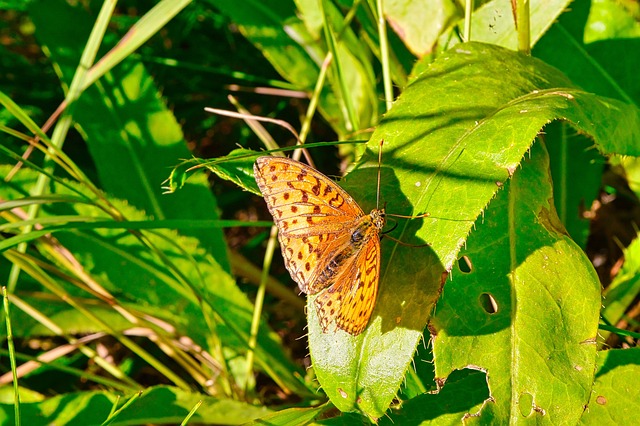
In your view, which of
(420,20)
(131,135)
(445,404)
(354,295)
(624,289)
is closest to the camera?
(354,295)

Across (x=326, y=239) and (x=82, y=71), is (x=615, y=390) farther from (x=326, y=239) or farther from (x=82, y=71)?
(x=82, y=71)

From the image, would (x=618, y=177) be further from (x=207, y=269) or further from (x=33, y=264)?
(x=33, y=264)

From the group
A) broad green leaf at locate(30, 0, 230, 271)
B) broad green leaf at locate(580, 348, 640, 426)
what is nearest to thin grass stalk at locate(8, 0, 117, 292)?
broad green leaf at locate(30, 0, 230, 271)

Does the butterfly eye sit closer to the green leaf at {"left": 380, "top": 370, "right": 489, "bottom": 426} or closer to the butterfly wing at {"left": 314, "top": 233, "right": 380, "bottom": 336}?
the butterfly wing at {"left": 314, "top": 233, "right": 380, "bottom": 336}

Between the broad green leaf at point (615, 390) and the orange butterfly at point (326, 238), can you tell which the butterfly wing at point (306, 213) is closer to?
the orange butterfly at point (326, 238)

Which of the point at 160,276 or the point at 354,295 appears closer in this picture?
the point at 354,295

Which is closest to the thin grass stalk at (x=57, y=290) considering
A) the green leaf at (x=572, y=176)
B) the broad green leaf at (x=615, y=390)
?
the broad green leaf at (x=615, y=390)

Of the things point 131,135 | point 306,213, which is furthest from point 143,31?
point 306,213
